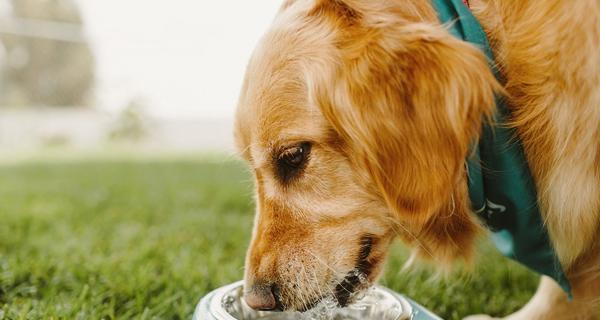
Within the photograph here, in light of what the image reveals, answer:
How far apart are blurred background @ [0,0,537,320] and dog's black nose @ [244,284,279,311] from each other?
0.33 m

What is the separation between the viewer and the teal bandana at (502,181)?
156cm

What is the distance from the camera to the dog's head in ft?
4.85

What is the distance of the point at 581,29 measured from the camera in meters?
1.43

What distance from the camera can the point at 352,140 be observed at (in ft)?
5.26

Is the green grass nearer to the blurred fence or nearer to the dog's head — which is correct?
the dog's head

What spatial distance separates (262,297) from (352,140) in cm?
53

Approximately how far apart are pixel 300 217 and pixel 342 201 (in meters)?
0.14

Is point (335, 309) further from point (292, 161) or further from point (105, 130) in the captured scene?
point (105, 130)

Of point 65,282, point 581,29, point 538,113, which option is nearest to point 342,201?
point 538,113

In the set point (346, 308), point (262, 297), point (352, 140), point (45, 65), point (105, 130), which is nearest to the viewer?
point (352, 140)

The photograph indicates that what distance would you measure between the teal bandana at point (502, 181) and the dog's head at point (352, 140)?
0.05 meters

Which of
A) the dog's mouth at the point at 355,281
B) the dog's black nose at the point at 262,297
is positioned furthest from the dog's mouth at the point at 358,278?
the dog's black nose at the point at 262,297

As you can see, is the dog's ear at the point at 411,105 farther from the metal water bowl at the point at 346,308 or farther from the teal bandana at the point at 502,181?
the metal water bowl at the point at 346,308

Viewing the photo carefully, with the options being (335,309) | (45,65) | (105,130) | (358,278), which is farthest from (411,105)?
(105,130)
